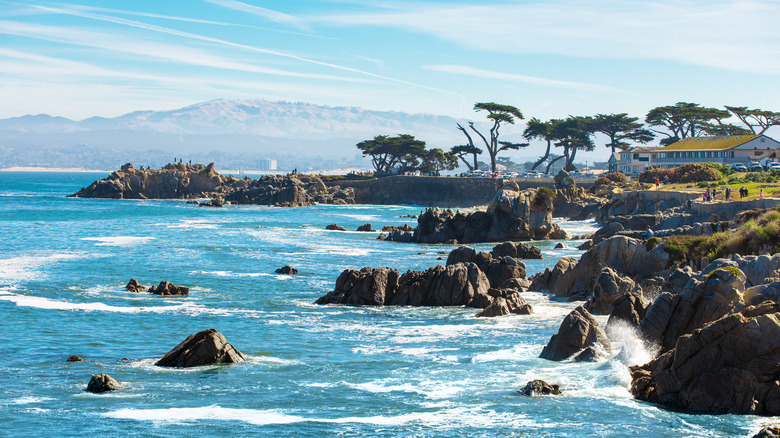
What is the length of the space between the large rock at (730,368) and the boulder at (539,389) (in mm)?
3138

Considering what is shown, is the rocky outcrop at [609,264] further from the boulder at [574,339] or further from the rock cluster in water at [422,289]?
the boulder at [574,339]

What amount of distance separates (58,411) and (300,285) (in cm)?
2521

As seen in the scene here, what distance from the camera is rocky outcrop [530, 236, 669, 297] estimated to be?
4019 centimetres

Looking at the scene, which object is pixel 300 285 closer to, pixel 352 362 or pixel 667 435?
pixel 352 362

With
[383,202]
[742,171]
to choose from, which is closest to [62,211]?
[383,202]

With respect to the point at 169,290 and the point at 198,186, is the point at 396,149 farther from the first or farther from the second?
the point at 169,290

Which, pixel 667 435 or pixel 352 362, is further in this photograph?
pixel 352 362

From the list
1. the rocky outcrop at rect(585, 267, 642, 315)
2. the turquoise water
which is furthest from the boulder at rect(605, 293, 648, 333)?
the rocky outcrop at rect(585, 267, 642, 315)

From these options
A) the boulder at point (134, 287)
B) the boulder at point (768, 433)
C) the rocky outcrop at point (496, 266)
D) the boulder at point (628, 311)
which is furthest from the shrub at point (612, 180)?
the boulder at point (768, 433)

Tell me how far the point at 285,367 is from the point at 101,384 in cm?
606

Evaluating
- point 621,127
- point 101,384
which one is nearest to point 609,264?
point 101,384

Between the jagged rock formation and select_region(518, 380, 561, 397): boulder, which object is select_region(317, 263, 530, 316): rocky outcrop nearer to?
select_region(518, 380, 561, 397): boulder

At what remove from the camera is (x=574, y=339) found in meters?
27.3

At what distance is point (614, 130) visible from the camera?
149125mm
